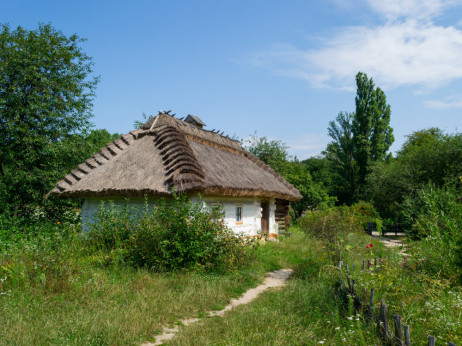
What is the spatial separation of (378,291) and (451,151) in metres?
16.5

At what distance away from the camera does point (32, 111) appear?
489 inches

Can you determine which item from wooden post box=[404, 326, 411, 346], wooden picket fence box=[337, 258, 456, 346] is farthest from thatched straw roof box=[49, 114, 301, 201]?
wooden post box=[404, 326, 411, 346]

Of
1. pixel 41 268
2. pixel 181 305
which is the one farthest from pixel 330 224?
pixel 41 268

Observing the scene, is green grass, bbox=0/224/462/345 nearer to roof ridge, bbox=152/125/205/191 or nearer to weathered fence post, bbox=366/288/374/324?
weathered fence post, bbox=366/288/374/324

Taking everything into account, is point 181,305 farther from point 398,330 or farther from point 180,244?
point 398,330

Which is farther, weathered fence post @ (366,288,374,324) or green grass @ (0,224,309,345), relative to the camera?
green grass @ (0,224,309,345)

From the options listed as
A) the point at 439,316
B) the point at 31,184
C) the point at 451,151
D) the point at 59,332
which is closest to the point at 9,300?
the point at 59,332

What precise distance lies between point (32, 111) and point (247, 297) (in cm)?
1121

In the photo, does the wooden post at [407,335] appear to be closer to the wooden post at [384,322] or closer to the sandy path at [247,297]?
the wooden post at [384,322]

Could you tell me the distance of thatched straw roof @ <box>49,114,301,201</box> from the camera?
380 inches

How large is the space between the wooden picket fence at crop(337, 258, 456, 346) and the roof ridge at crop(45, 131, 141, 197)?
32.3 ft

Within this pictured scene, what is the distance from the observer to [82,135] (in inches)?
558

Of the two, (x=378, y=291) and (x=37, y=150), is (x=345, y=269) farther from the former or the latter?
(x=37, y=150)

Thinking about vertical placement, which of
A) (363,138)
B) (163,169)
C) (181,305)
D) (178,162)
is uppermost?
(363,138)
